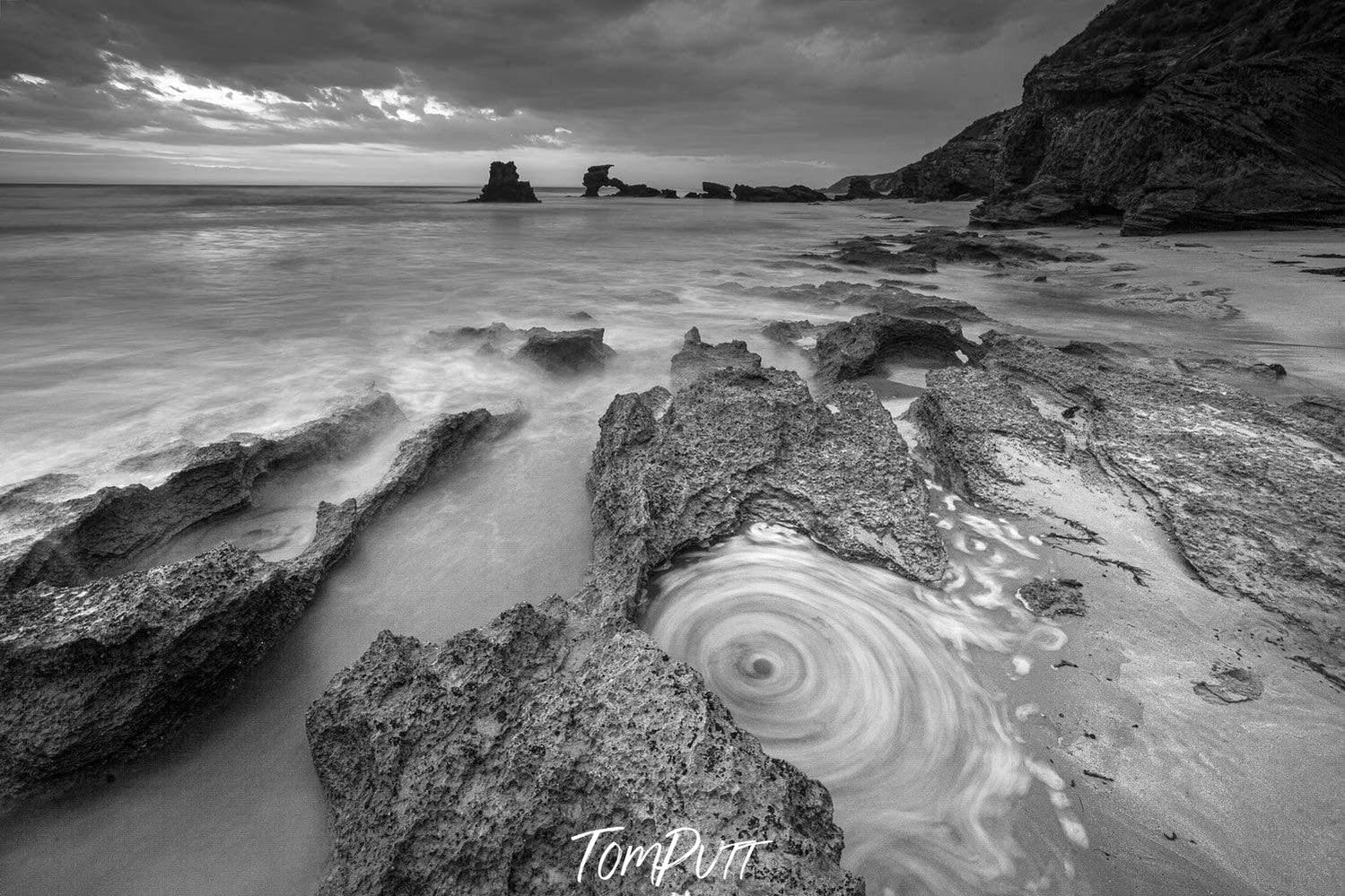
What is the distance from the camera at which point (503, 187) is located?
6738 centimetres

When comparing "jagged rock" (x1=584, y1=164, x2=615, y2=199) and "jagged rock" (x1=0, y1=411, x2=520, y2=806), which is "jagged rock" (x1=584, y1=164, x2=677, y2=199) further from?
"jagged rock" (x1=0, y1=411, x2=520, y2=806)

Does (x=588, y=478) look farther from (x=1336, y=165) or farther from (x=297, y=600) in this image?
(x=1336, y=165)

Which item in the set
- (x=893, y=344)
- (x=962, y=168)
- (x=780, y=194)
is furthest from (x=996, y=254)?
(x=780, y=194)

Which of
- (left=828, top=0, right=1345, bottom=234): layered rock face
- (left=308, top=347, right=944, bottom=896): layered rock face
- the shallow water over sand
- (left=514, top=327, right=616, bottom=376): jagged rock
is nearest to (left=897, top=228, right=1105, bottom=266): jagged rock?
the shallow water over sand

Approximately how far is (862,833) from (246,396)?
741 centimetres

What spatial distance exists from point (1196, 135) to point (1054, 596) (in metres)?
24.3

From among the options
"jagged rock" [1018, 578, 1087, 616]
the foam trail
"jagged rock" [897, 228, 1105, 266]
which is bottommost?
the foam trail

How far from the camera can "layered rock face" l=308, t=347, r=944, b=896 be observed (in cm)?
158

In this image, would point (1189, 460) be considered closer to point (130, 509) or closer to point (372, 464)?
point (372, 464)

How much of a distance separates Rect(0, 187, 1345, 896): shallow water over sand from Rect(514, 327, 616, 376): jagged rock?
0.27 meters

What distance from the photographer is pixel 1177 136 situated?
62.4 ft

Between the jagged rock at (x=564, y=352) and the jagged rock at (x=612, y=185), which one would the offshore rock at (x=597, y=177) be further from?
the jagged rock at (x=564, y=352)

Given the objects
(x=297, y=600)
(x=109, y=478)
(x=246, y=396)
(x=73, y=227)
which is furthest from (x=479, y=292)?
(x=73, y=227)

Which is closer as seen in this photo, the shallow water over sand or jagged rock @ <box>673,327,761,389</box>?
the shallow water over sand
